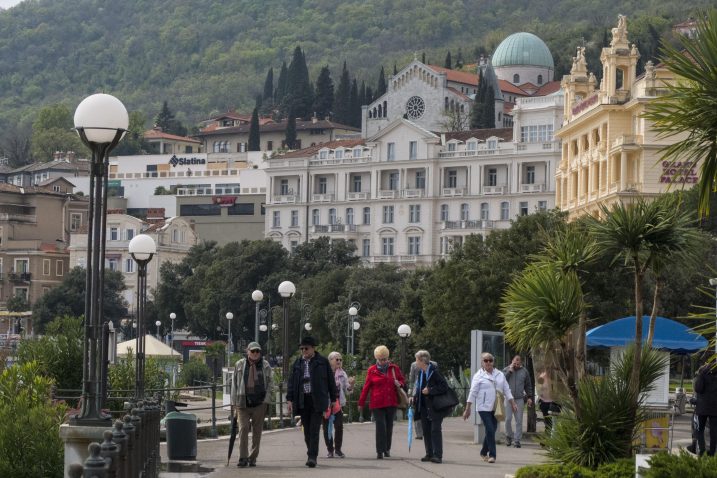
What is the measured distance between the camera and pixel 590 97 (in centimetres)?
8362

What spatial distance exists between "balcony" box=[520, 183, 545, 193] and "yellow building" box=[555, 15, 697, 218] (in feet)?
140

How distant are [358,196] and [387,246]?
5378mm

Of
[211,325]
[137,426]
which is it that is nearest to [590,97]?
[211,325]

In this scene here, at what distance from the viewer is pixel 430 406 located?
2344 cm

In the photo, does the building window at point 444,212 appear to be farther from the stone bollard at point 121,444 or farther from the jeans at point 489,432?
the stone bollard at point 121,444

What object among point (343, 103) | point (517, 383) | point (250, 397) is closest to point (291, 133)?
point (343, 103)

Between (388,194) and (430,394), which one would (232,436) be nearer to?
(430,394)

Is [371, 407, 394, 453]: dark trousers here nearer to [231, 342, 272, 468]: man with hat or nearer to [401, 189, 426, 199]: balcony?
[231, 342, 272, 468]: man with hat

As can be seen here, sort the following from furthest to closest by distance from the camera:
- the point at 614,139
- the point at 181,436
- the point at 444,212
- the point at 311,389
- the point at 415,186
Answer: the point at 415,186, the point at 444,212, the point at 614,139, the point at 311,389, the point at 181,436

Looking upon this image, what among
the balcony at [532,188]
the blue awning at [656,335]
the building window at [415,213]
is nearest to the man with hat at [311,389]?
the blue awning at [656,335]

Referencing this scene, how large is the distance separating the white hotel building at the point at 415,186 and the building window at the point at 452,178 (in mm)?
81

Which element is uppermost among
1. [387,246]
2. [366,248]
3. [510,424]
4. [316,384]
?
[387,246]

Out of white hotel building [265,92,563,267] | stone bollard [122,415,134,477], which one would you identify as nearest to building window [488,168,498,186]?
white hotel building [265,92,563,267]

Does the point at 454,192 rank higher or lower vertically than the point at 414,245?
higher
